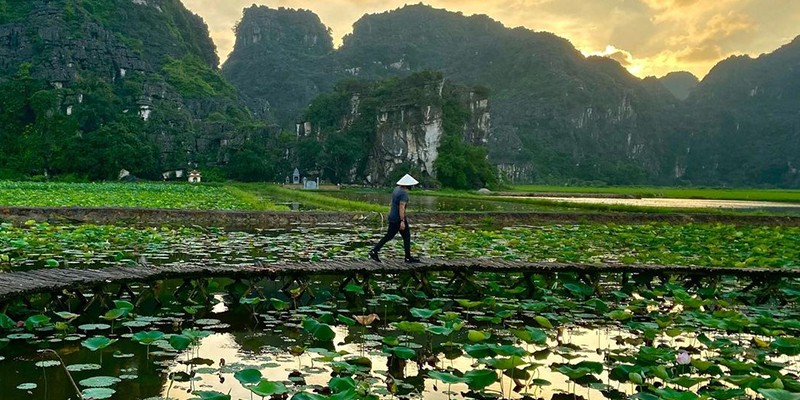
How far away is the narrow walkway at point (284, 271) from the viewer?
6184 millimetres

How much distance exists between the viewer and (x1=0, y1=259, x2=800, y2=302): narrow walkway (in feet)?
20.3

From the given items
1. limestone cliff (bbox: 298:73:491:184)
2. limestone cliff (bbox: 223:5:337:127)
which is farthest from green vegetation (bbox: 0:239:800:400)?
limestone cliff (bbox: 223:5:337:127)

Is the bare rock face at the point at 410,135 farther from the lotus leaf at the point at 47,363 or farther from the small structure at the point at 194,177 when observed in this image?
the lotus leaf at the point at 47,363

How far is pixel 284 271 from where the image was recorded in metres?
7.30

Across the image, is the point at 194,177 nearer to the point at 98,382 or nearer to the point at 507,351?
the point at 98,382

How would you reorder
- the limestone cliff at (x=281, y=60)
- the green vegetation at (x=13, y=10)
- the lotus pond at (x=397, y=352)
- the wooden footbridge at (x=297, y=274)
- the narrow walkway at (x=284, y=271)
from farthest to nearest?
the limestone cliff at (x=281, y=60)
the green vegetation at (x=13, y=10)
the wooden footbridge at (x=297, y=274)
the narrow walkway at (x=284, y=271)
the lotus pond at (x=397, y=352)

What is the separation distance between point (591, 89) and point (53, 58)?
104151 millimetres

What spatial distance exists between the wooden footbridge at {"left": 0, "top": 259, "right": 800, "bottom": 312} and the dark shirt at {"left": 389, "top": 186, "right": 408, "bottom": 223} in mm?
697

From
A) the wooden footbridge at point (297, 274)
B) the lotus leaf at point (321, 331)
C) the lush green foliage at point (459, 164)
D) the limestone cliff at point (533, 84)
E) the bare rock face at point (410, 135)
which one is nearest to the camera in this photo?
the lotus leaf at point (321, 331)

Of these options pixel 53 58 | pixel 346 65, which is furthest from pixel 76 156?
pixel 346 65

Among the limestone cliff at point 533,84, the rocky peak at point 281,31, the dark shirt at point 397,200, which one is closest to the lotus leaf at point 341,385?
the dark shirt at point 397,200

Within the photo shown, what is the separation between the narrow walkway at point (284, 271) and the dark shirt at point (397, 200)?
2.29ft

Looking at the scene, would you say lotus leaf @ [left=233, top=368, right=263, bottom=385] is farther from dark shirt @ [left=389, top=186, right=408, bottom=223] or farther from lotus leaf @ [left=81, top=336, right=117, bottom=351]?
dark shirt @ [left=389, top=186, right=408, bottom=223]

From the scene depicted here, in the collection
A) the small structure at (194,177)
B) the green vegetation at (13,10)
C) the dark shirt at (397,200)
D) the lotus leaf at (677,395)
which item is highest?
the green vegetation at (13,10)
